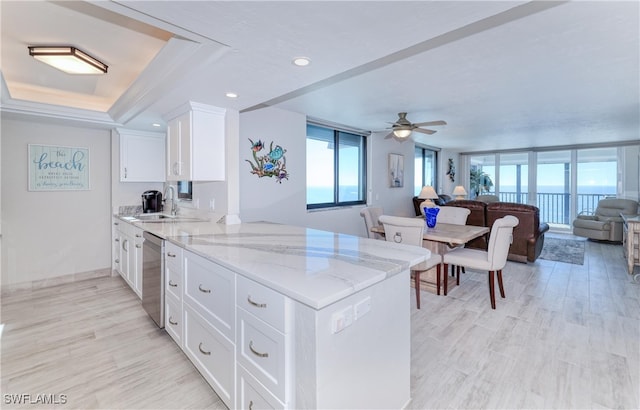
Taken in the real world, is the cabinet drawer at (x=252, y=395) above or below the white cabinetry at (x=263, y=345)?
below

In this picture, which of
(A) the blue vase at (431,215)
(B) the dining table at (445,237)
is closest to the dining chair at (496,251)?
(B) the dining table at (445,237)

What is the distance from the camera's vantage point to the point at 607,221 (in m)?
6.28

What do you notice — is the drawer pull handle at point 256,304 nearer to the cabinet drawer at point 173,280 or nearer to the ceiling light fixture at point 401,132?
the cabinet drawer at point 173,280

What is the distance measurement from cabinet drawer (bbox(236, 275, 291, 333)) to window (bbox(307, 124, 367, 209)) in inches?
126

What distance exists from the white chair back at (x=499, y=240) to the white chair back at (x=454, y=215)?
3.82 ft

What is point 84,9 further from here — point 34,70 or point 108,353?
point 108,353

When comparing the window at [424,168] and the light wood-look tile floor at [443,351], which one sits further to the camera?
the window at [424,168]

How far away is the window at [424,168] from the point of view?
25.3 feet

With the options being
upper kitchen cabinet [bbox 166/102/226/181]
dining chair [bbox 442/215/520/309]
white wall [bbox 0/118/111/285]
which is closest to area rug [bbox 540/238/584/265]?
dining chair [bbox 442/215/520/309]

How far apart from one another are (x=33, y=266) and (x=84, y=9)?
3.40m

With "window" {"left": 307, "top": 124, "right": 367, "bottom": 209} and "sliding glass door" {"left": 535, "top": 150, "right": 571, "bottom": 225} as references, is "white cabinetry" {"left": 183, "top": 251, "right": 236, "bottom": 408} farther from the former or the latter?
"sliding glass door" {"left": 535, "top": 150, "right": 571, "bottom": 225}

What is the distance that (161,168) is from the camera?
4.45 metres

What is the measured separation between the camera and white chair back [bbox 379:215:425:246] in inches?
125

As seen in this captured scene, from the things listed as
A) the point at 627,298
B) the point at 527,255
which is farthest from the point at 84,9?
the point at 527,255
